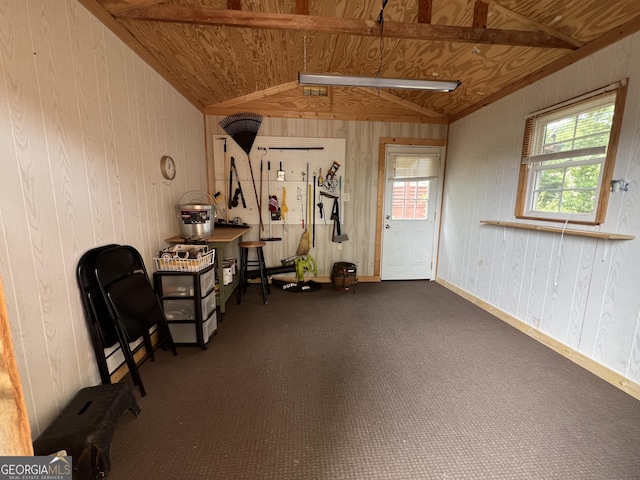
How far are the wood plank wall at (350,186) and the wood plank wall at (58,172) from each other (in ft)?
6.08

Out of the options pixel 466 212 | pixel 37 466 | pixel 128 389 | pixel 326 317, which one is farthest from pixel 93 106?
pixel 466 212

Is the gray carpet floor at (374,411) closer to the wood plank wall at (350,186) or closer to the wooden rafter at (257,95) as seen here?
the wood plank wall at (350,186)

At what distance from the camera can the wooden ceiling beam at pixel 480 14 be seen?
214cm

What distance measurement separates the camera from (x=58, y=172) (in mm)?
1471

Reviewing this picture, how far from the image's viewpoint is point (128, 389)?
1.55m

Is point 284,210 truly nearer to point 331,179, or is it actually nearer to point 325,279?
point 331,179

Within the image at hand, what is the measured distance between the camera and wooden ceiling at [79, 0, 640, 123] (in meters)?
1.95

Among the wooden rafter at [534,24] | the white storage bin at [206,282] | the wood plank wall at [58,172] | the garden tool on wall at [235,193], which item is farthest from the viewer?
the garden tool on wall at [235,193]

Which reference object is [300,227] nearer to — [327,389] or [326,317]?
[326,317]

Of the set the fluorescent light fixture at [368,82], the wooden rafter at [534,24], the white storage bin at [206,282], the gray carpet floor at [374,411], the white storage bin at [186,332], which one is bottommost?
the gray carpet floor at [374,411]

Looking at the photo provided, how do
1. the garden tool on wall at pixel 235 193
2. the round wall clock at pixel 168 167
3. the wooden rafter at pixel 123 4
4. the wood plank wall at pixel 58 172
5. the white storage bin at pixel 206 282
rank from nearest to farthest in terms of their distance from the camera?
1. the wood plank wall at pixel 58 172
2. the wooden rafter at pixel 123 4
3. the white storage bin at pixel 206 282
4. the round wall clock at pixel 168 167
5. the garden tool on wall at pixel 235 193

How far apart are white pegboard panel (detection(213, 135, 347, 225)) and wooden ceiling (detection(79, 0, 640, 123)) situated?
575mm

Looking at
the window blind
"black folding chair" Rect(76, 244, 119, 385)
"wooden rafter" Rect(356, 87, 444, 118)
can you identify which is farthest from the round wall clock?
the window blind

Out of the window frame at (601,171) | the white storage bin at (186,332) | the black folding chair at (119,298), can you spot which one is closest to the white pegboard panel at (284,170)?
the white storage bin at (186,332)
